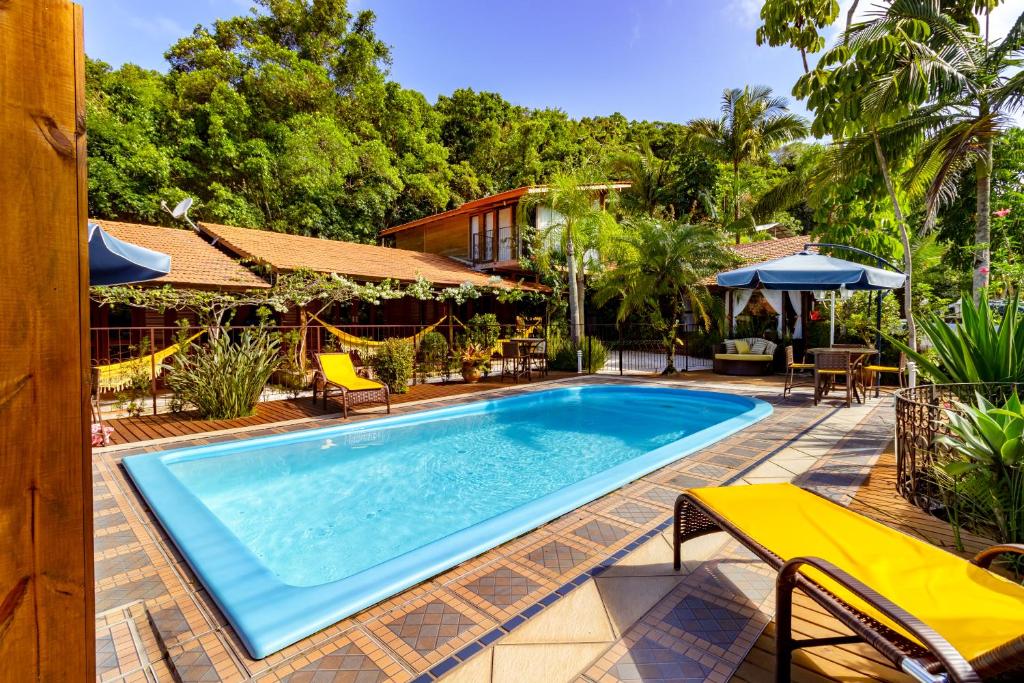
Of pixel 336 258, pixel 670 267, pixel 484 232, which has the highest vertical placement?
pixel 484 232

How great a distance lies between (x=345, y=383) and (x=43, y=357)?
765 cm

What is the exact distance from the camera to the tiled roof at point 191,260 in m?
10.7

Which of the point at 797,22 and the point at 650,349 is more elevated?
the point at 797,22

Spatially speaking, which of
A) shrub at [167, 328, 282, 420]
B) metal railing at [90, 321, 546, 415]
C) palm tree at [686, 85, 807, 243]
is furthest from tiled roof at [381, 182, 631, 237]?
shrub at [167, 328, 282, 420]

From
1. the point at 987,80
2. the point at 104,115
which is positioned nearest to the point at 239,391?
the point at 987,80

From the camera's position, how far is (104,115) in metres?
17.9

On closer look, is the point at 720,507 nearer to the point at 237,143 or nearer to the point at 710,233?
the point at 710,233

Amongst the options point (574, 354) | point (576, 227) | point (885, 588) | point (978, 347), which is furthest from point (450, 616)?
point (576, 227)

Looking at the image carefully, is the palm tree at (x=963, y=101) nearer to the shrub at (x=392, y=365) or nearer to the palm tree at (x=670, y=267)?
the palm tree at (x=670, y=267)

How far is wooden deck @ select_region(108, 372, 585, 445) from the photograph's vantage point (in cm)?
659

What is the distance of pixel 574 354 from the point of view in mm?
13898

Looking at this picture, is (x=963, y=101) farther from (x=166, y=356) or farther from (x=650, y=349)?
(x=166, y=356)

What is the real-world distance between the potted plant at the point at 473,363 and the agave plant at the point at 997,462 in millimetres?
9795

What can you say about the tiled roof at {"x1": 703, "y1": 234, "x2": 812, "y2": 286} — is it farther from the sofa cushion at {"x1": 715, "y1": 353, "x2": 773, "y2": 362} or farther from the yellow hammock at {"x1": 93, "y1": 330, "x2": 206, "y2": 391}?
the yellow hammock at {"x1": 93, "y1": 330, "x2": 206, "y2": 391}
